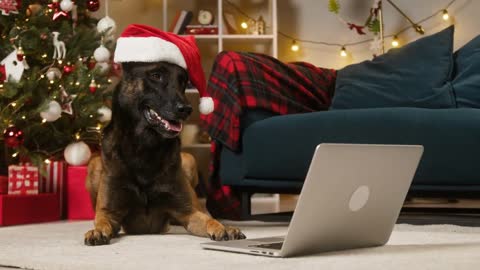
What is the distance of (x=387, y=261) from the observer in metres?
1.53

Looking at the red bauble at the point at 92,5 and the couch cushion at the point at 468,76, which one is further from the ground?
the red bauble at the point at 92,5

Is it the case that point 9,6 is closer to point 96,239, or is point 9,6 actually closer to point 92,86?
point 92,86

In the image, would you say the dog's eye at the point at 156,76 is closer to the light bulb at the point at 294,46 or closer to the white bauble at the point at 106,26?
the white bauble at the point at 106,26

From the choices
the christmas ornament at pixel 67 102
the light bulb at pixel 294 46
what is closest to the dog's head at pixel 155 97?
the christmas ornament at pixel 67 102

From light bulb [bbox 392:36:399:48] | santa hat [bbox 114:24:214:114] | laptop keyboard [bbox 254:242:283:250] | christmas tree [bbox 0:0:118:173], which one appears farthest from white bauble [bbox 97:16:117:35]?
laptop keyboard [bbox 254:242:283:250]

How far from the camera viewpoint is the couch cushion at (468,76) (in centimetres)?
277

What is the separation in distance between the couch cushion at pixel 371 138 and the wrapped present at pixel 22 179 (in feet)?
2.90

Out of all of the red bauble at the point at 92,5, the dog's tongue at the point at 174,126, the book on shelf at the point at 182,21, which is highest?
the red bauble at the point at 92,5

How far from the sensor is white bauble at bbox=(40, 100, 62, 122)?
3.05 metres

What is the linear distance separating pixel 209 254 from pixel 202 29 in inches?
122

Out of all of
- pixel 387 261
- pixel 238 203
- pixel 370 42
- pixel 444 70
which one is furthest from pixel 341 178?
pixel 370 42

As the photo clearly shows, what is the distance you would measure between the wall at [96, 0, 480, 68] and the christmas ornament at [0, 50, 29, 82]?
1706 millimetres

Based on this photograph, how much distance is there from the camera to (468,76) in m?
2.86

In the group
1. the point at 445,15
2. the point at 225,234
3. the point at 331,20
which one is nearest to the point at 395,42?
the point at 445,15
